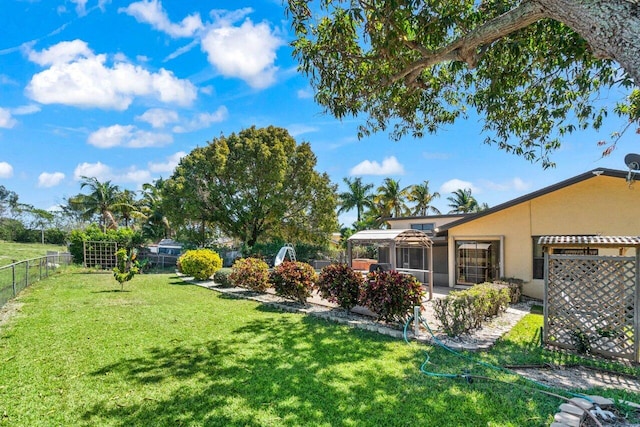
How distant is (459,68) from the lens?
282 inches

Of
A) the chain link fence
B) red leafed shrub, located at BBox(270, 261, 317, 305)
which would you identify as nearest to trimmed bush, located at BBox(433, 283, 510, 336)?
red leafed shrub, located at BBox(270, 261, 317, 305)

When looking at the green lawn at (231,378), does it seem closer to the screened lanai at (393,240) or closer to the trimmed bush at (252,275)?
the trimmed bush at (252,275)

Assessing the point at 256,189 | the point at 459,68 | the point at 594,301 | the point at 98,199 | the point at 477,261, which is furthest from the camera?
the point at 98,199

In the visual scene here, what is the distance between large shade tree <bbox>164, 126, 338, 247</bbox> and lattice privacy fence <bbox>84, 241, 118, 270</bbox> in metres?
5.13

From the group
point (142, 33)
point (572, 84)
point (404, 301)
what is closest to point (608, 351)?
point (404, 301)

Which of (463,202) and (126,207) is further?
(463,202)

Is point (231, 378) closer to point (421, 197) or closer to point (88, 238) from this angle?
point (88, 238)

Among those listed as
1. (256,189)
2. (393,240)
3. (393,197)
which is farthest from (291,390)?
(393,197)

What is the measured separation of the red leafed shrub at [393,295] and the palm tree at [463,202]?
134ft

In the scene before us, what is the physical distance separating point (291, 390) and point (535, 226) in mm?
11722

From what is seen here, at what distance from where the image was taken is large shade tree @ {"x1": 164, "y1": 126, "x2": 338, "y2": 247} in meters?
25.6

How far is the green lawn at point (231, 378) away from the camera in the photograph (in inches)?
149

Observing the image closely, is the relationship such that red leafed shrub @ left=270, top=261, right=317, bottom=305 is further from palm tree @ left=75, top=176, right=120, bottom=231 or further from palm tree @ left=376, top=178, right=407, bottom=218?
palm tree @ left=75, top=176, right=120, bottom=231

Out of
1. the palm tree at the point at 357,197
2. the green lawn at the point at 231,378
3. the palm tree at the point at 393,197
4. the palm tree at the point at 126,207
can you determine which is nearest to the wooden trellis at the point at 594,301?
the green lawn at the point at 231,378
